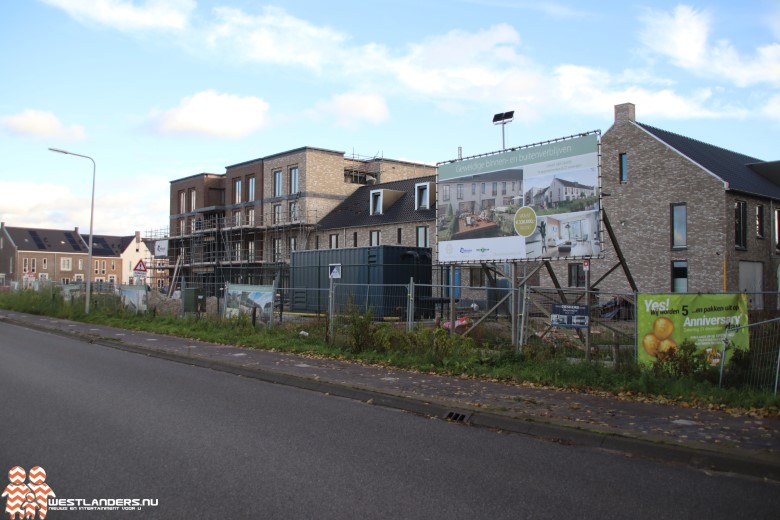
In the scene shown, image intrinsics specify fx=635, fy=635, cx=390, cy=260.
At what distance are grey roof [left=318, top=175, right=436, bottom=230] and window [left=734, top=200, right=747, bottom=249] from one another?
54.4ft

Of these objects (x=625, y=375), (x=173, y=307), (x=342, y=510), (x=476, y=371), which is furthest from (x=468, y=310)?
(x=342, y=510)

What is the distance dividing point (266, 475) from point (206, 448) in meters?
1.24

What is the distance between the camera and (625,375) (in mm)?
10508

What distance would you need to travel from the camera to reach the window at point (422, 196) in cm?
4138

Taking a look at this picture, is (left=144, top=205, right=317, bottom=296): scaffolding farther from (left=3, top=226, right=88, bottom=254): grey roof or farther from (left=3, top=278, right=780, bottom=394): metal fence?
(left=3, top=226, right=88, bottom=254): grey roof

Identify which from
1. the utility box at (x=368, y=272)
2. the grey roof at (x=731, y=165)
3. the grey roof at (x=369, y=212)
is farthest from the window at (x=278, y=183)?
the grey roof at (x=731, y=165)

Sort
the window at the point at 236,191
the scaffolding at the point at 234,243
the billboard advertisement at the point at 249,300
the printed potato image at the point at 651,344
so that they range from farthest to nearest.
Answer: the window at the point at 236,191, the scaffolding at the point at 234,243, the billboard advertisement at the point at 249,300, the printed potato image at the point at 651,344

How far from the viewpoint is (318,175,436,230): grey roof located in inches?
1647

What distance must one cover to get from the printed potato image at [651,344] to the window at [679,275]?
A: 22.2 m

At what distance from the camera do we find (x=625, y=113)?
3369cm

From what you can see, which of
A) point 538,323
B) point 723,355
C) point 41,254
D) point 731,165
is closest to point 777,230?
point 731,165

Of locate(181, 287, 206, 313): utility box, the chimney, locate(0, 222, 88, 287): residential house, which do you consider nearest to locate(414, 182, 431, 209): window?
the chimney

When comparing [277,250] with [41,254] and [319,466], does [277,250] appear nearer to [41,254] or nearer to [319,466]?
[319,466]

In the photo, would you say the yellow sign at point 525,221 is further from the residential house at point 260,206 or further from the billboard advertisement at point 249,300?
the residential house at point 260,206
